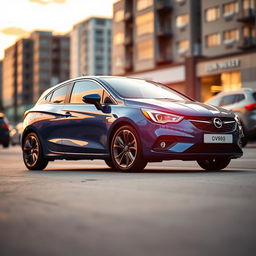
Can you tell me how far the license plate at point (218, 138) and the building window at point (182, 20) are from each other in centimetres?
5418

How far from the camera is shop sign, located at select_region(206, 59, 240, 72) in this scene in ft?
158

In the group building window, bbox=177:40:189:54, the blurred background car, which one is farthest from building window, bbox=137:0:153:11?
the blurred background car

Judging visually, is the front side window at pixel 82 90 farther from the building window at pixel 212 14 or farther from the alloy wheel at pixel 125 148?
the building window at pixel 212 14

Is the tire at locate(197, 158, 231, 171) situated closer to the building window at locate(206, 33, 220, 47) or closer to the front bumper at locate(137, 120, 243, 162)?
the front bumper at locate(137, 120, 243, 162)

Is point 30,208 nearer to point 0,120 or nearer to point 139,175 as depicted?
point 139,175

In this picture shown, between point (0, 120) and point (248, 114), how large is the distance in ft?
43.5

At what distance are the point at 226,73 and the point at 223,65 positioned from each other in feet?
2.32

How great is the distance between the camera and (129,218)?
4.77 meters

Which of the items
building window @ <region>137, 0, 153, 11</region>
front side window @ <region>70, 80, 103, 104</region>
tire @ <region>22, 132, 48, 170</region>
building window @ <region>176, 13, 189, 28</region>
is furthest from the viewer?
building window @ <region>137, 0, 153, 11</region>

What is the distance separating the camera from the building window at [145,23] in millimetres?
67562

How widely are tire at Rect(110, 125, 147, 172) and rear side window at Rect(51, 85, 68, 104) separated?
190 centimetres

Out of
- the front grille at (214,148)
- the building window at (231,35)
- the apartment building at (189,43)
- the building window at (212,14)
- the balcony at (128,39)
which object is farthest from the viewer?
the balcony at (128,39)

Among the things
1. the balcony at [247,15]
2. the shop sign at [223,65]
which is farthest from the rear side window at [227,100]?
the balcony at [247,15]

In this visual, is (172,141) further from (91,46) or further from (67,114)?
(91,46)
